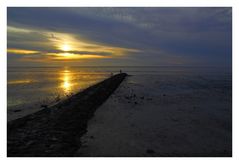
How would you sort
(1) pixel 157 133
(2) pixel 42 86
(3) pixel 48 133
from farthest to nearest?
(2) pixel 42 86, (1) pixel 157 133, (3) pixel 48 133

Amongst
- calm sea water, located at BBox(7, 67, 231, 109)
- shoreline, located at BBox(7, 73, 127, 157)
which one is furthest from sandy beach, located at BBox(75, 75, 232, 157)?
calm sea water, located at BBox(7, 67, 231, 109)

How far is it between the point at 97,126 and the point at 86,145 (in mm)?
2427

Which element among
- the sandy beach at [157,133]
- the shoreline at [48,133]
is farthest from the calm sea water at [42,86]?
the sandy beach at [157,133]

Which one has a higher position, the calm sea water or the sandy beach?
the calm sea water

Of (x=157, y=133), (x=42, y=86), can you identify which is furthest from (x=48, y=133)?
(x=42, y=86)

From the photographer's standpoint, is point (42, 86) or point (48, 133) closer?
point (48, 133)

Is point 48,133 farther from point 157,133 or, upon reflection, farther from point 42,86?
point 42,86

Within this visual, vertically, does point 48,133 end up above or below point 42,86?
below

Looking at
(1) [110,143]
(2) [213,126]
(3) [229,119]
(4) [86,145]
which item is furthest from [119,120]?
(3) [229,119]

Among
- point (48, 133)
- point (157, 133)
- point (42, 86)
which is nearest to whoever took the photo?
point (48, 133)

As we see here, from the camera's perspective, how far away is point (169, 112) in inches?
520

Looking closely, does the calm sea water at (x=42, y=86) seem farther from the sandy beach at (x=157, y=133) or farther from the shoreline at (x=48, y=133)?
the sandy beach at (x=157, y=133)

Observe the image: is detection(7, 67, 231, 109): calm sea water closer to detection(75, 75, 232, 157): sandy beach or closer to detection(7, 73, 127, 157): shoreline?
detection(7, 73, 127, 157): shoreline

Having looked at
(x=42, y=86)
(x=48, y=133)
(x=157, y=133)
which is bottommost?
(x=157, y=133)
